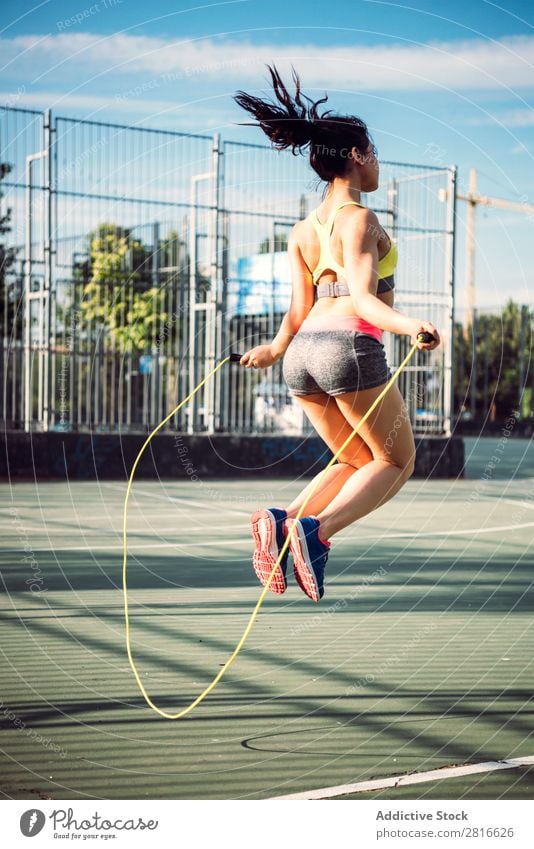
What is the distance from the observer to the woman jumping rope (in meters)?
4.57

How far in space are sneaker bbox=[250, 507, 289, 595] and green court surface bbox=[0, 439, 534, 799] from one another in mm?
591

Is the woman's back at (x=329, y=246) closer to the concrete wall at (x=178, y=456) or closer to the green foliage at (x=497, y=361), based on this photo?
the concrete wall at (x=178, y=456)

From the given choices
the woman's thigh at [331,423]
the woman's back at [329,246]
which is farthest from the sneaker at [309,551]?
the woman's back at [329,246]

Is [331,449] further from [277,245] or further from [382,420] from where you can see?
[277,245]

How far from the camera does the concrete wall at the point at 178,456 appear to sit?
57.9 feet

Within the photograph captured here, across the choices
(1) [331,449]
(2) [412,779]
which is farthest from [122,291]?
(2) [412,779]

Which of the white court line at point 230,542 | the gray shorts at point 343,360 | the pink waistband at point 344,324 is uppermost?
the pink waistband at point 344,324

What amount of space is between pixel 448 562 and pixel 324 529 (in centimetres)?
534

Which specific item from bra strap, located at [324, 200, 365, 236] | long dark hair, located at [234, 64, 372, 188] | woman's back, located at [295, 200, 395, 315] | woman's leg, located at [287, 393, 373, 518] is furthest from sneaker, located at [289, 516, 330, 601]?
long dark hair, located at [234, 64, 372, 188]

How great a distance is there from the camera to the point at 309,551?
15.4ft

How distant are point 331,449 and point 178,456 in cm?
1406

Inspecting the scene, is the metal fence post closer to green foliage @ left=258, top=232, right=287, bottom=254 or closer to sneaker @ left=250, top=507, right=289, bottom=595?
green foliage @ left=258, top=232, right=287, bottom=254

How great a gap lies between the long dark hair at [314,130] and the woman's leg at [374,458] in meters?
1.01

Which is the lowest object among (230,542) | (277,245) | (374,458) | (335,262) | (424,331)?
(230,542)
